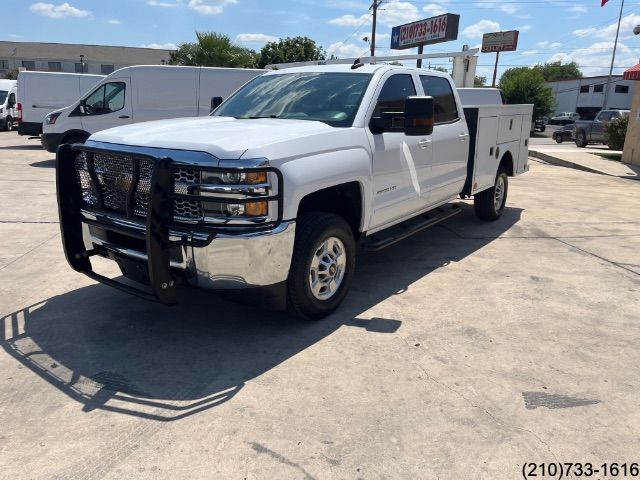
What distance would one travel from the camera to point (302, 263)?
3826 millimetres

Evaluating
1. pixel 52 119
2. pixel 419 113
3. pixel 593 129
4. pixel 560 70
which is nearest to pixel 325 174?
pixel 419 113

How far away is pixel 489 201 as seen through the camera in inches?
297

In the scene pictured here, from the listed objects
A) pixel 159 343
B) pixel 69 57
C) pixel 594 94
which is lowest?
pixel 159 343

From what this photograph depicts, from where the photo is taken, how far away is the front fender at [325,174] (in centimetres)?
358

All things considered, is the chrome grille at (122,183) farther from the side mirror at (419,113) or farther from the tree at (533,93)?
the tree at (533,93)

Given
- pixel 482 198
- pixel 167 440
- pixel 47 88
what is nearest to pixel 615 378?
pixel 167 440

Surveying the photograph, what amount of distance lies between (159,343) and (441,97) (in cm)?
394

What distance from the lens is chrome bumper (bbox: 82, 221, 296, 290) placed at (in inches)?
133

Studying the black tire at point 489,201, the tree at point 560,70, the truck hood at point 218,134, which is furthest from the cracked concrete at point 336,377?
the tree at point 560,70

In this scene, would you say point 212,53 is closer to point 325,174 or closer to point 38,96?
point 38,96

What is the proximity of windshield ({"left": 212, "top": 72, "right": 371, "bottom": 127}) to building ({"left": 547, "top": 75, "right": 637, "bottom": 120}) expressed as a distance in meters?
68.7

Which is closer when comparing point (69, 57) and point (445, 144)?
point (445, 144)

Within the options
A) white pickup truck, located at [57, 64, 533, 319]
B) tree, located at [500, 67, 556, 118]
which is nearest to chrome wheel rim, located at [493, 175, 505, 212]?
white pickup truck, located at [57, 64, 533, 319]

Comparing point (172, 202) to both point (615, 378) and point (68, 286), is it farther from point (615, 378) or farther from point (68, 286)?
point (615, 378)
